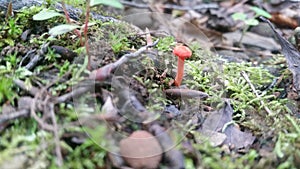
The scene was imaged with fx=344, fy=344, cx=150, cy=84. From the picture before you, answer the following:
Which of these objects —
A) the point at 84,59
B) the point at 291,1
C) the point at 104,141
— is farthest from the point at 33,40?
the point at 291,1

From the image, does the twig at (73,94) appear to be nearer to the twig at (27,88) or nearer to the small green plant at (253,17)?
the twig at (27,88)

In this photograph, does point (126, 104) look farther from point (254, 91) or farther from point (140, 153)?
point (254, 91)

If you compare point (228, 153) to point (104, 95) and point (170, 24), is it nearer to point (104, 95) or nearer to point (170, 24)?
point (104, 95)

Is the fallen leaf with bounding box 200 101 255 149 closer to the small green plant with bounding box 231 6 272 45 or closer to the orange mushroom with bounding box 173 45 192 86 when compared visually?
the orange mushroom with bounding box 173 45 192 86

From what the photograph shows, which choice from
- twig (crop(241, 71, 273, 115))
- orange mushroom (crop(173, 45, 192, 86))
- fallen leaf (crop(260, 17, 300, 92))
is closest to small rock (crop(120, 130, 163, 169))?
orange mushroom (crop(173, 45, 192, 86))

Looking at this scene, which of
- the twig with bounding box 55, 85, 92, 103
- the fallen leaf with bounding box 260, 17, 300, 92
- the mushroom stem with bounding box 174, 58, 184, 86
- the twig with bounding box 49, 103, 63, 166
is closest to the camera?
the twig with bounding box 49, 103, 63, 166

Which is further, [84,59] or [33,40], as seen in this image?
[33,40]


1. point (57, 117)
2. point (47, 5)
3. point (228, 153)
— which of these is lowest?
point (228, 153)
